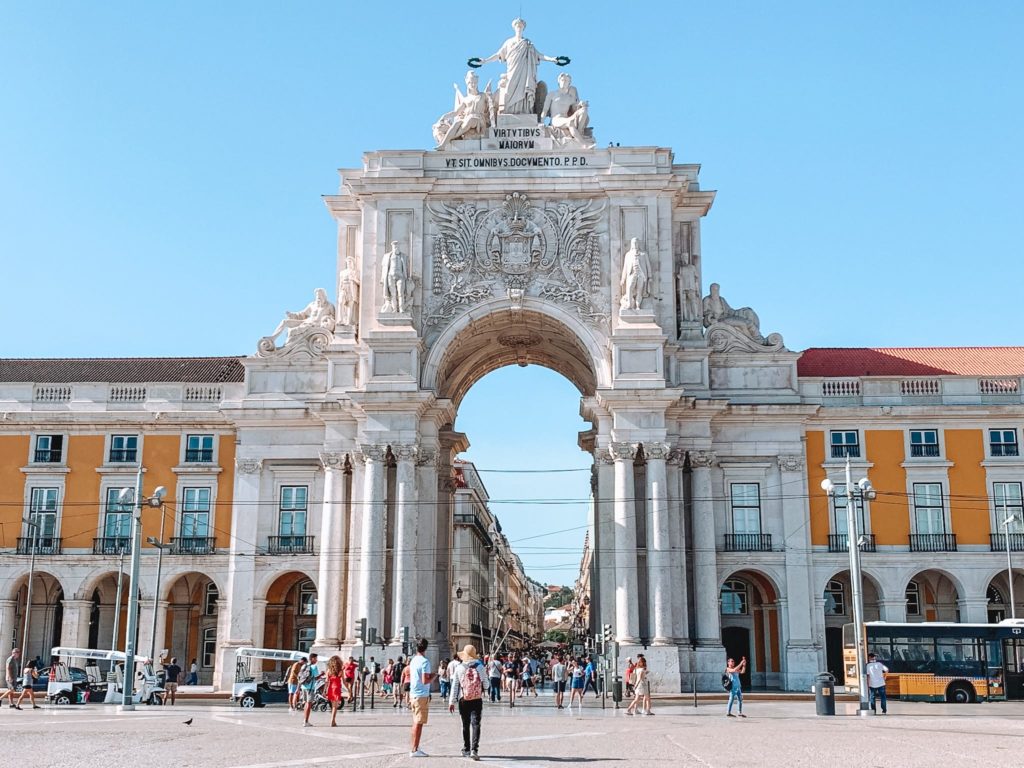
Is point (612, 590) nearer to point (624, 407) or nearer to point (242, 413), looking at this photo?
point (624, 407)

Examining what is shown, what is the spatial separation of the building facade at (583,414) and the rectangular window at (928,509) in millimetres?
91

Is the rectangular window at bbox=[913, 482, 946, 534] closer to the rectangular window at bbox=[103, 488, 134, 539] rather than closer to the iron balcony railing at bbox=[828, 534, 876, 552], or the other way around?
the iron balcony railing at bbox=[828, 534, 876, 552]

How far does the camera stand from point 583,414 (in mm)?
51188

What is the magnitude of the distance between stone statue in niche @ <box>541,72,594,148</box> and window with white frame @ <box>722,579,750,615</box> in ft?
65.7

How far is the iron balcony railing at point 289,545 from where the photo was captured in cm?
4903

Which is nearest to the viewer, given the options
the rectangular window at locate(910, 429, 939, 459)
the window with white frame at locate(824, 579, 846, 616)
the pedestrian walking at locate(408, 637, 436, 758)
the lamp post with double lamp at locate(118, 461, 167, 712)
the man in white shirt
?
the pedestrian walking at locate(408, 637, 436, 758)

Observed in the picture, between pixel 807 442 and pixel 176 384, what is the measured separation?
26808 mm

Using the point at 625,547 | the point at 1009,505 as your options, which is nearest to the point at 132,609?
the point at 625,547

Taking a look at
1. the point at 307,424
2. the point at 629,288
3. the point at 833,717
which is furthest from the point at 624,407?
the point at 833,717

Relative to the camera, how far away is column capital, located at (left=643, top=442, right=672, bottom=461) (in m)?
46.2

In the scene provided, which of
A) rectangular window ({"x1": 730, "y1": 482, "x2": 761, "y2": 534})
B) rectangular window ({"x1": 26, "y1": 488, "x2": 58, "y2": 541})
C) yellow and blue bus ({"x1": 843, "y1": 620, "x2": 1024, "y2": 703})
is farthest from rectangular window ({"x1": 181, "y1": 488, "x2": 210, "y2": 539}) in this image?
yellow and blue bus ({"x1": 843, "y1": 620, "x2": 1024, "y2": 703})

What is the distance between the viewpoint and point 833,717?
31047 mm

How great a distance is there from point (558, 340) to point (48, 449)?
22.3 meters

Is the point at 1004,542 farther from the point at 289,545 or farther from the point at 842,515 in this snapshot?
the point at 289,545
